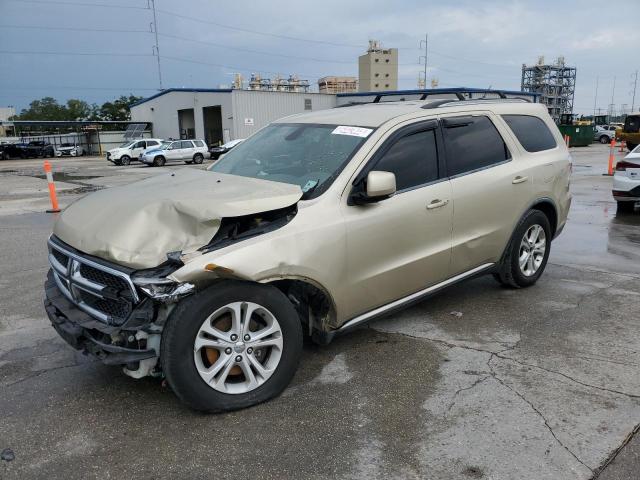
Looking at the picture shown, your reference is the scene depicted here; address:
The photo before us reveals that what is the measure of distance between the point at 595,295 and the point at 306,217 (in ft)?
11.5

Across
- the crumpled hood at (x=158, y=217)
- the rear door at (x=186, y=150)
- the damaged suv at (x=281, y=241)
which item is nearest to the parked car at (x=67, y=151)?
the rear door at (x=186, y=150)

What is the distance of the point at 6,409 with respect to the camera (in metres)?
3.28

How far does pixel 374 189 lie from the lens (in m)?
3.45

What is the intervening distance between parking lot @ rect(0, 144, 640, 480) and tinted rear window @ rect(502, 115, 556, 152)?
156cm

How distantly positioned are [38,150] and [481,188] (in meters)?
52.2

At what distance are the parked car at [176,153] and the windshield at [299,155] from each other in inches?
1120

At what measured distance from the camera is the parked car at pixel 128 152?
34.5 meters

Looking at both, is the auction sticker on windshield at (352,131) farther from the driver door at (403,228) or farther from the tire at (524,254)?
the tire at (524,254)

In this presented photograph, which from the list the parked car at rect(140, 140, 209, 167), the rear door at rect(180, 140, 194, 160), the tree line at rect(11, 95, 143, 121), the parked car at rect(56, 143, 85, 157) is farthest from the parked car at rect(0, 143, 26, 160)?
the tree line at rect(11, 95, 143, 121)

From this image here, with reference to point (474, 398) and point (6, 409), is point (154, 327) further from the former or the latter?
point (474, 398)

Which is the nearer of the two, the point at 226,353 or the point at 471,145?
the point at 226,353

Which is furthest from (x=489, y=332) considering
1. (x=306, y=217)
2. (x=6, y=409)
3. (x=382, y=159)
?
(x=6, y=409)

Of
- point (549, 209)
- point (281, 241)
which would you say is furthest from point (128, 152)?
point (281, 241)

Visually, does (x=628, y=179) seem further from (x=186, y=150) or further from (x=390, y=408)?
(x=186, y=150)
